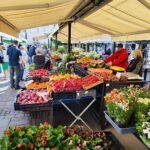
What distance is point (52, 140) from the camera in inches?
77.6

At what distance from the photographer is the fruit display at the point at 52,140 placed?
1885 millimetres

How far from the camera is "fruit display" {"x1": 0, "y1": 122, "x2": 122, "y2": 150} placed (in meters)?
1.89

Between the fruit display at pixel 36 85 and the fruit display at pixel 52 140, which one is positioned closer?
the fruit display at pixel 52 140

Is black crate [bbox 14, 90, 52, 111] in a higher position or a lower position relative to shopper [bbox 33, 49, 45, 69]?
lower

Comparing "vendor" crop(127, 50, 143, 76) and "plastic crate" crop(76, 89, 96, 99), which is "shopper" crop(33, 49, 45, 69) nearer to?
"vendor" crop(127, 50, 143, 76)

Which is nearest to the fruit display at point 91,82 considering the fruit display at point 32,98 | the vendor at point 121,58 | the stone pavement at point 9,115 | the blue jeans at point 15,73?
the fruit display at point 32,98

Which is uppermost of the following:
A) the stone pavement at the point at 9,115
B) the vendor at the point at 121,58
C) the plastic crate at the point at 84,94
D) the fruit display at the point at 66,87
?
the vendor at the point at 121,58

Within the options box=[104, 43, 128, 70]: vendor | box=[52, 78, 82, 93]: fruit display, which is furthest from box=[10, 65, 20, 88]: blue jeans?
box=[52, 78, 82, 93]: fruit display

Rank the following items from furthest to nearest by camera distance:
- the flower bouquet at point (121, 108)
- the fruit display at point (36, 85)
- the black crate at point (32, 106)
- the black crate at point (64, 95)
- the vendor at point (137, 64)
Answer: the vendor at point (137, 64) → the fruit display at point (36, 85) → the black crate at point (64, 95) → the black crate at point (32, 106) → the flower bouquet at point (121, 108)

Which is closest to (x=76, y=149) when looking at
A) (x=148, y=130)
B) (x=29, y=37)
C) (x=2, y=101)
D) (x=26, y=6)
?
(x=148, y=130)

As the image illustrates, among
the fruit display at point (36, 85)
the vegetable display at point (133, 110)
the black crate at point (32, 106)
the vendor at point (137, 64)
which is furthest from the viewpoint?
the vendor at point (137, 64)

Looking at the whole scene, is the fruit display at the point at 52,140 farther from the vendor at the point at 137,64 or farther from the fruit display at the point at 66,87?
the vendor at the point at 137,64

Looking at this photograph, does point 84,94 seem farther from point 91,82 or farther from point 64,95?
point 64,95

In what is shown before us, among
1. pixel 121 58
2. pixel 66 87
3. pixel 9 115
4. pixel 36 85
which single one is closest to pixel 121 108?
pixel 66 87
